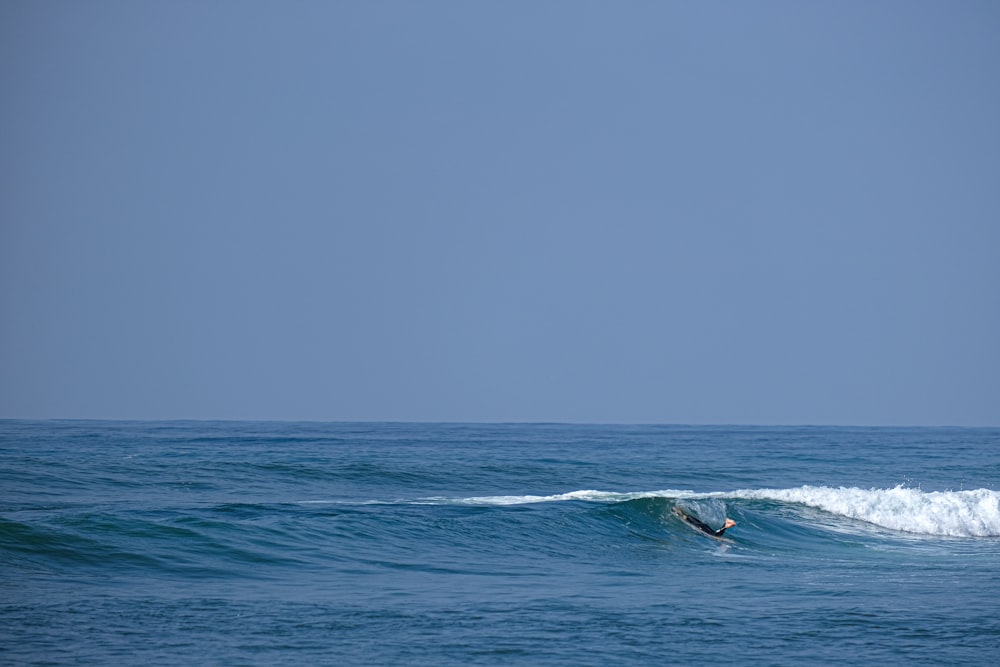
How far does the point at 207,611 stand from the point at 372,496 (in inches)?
691

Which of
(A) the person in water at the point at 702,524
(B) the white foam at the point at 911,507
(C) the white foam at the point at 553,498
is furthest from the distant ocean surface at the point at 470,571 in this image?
(A) the person in water at the point at 702,524

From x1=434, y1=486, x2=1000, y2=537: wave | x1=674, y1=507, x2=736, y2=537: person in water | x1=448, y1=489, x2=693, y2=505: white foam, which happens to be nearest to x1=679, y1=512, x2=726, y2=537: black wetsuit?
x1=674, y1=507, x2=736, y2=537: person in water

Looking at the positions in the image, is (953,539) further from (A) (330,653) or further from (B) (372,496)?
(A) (330,653)

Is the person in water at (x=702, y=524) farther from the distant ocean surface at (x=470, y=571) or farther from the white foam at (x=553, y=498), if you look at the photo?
the white foam at (x=553, y=498)

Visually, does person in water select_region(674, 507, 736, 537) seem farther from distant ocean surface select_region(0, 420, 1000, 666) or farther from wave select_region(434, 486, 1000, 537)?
wave select_region(434, 486, 1000, 537)

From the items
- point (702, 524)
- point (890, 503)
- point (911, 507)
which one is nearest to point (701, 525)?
point (702, 524)

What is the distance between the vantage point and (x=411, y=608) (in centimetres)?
1541

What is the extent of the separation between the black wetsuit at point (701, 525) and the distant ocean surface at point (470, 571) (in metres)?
0.36

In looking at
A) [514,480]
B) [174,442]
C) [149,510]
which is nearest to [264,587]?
[149,510]

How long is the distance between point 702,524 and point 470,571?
9.40 metres

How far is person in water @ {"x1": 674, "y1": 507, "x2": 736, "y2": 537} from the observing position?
1005 inches

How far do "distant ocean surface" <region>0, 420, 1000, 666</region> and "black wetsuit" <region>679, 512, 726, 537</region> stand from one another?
363 millimetres

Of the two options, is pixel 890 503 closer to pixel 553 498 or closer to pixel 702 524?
pixel 702 524

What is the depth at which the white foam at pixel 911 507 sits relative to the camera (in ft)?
96.1
